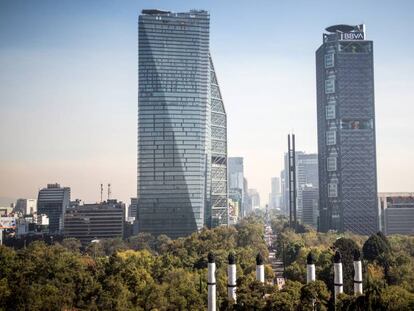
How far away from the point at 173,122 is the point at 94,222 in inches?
1624

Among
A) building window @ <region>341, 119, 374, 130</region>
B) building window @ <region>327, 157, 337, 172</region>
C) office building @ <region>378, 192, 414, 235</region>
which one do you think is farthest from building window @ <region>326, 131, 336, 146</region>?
office building @ <region>378, 192, 414, 235</region>

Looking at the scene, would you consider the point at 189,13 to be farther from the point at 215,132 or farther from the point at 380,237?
the point at 380,237

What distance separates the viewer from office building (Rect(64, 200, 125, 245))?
163375 millimetres

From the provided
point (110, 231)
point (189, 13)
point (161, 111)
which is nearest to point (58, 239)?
point (110, 231)

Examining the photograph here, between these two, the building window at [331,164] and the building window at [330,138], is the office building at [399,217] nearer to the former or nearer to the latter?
the building window at [331,164]

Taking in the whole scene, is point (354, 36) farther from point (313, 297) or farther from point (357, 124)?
point (313, 297)

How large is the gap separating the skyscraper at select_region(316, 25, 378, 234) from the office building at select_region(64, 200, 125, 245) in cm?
6893

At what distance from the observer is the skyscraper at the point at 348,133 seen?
172250 mm

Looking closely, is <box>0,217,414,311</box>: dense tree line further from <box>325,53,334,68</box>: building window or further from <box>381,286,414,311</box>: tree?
<box>325,53,334,68</box>: building window

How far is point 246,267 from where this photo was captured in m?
81.4

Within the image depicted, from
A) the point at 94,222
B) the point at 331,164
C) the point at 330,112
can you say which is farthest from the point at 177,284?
the point at 330,112

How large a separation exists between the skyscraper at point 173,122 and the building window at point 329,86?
148 ft

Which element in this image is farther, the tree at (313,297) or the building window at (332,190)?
the building window at (332,190)

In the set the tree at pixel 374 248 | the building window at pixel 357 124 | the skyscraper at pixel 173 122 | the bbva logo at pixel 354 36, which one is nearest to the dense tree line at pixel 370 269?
the tree at pixel 374 248
